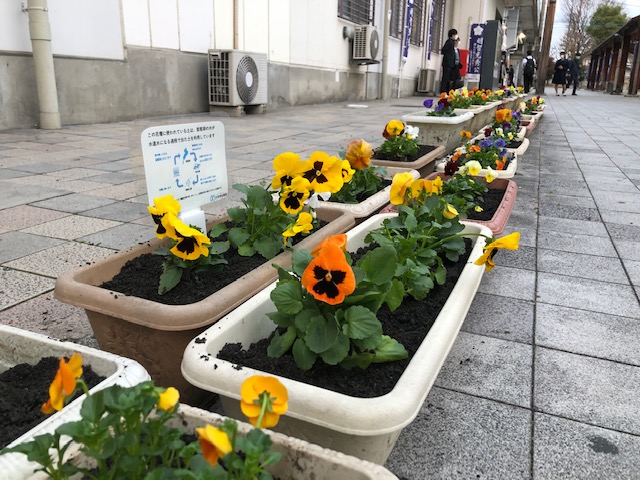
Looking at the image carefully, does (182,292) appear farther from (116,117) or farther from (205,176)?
(116,117)

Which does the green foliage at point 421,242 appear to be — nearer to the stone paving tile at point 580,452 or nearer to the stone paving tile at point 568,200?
the stone paving tile at point 580,452

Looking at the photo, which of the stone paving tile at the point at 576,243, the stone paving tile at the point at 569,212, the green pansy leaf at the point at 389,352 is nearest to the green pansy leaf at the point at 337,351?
the green pansy leaf at the point at 389,352

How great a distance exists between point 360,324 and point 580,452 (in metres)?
0.69

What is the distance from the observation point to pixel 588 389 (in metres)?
1.66

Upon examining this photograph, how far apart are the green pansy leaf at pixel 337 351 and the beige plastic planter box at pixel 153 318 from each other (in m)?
0.34

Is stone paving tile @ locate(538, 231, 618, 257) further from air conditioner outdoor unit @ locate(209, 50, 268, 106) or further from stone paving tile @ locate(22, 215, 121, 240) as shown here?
air conditioner outdoor unit @ locate(209, 50, 268, 106)

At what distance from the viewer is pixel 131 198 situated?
3.58 m

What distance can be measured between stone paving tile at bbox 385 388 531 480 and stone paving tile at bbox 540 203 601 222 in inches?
98.1

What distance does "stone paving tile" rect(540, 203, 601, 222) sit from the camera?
3.70m

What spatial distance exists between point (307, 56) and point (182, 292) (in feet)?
33.5

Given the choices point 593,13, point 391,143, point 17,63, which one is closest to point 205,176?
point 391,143

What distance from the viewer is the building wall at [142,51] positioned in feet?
19.6

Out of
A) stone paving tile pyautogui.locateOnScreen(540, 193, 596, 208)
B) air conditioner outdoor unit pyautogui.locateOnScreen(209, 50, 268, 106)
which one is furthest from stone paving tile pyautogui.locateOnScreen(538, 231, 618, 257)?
air conditioner outdoor unit pyautogui.locateOnScreen(209, 50, 268, 106)

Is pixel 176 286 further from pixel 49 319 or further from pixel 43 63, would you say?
pixel 43 63
